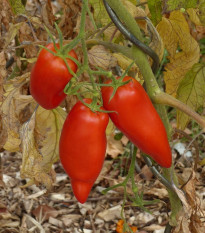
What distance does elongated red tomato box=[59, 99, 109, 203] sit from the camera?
0.86m

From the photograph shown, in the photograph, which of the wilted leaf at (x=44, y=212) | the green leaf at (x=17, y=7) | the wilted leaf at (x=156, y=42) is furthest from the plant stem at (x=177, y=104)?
the wilted leaf at (x=44, y=212)

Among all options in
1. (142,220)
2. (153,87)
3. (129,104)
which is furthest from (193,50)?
(142,220)

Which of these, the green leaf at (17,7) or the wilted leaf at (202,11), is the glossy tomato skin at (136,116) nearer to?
the wilted leaf at (202,11)

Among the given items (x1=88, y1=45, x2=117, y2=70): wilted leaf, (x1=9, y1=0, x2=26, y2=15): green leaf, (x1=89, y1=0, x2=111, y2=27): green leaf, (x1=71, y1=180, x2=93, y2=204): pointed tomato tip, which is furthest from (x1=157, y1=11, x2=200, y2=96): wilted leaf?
(x1=71, y1=180, x2=93, y2=204): pointed tomato tip

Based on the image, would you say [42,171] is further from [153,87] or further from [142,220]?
[142,220]

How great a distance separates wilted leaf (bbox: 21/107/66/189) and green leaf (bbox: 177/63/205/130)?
0.33 metres

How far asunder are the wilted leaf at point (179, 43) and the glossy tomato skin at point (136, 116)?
39 cm

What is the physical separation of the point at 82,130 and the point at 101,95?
8 cm

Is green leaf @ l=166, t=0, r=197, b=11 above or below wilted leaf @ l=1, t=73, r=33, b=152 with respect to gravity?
above

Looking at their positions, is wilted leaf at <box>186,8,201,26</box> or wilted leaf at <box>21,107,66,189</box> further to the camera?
wilted leaf at <box>186,8,201,26</box>

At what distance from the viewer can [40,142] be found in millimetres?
1165

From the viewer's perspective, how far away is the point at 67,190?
197cm

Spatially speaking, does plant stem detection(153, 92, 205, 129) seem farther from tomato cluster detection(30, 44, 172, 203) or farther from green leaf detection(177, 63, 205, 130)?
green leaf detection(177, 63, 205, 130)

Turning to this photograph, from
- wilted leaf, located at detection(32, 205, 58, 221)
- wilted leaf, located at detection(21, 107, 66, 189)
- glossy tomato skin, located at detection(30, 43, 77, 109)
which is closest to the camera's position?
glossy tomato skin, located at detection(30, 43, 77, 109)
